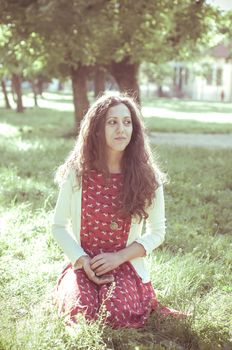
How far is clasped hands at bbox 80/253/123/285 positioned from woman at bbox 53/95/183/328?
1cm

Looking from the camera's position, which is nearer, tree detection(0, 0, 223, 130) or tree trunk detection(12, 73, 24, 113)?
tree detection(0, 0, 223, 130)

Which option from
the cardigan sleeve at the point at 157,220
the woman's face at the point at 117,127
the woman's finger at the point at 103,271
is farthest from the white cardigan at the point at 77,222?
the woman's face at the point at 117,127

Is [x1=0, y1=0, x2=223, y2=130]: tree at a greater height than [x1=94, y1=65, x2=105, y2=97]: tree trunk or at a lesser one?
greater

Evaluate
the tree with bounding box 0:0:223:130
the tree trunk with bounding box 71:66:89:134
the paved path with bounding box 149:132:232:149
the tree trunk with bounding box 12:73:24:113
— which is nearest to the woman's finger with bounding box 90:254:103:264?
the tree with bounding box 0:0:223:130

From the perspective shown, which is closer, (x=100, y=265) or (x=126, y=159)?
(x=100, y=265)

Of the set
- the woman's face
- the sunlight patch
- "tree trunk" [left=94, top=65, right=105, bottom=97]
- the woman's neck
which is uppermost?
the woman's face

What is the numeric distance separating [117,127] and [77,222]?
668 mm

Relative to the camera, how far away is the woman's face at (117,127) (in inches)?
141

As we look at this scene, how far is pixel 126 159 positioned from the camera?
12.3 ft

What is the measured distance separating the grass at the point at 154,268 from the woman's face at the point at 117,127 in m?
1.11

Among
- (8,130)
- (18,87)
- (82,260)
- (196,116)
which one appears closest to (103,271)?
(82,260)

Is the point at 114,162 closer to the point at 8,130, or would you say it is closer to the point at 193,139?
the point at 193,139

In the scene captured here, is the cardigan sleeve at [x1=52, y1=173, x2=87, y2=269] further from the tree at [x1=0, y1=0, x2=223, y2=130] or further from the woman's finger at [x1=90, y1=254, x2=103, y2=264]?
the tree at [x1=0, y1=0, x2=223, y2=130]

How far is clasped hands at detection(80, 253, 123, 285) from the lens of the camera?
11.2ft
